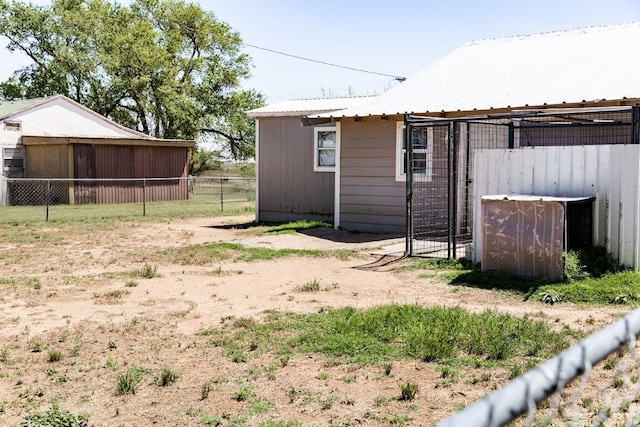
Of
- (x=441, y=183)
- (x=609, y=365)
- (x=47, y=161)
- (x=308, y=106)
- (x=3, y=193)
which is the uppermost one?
(x=308, y=106)

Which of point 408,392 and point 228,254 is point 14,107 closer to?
point 228,254

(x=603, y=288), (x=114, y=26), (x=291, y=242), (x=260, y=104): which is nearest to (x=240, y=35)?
(x=260, y=104)

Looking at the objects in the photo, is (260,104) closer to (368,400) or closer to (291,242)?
(291,242)

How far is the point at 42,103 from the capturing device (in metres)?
27.8

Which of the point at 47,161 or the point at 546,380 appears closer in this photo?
the point at 546,380

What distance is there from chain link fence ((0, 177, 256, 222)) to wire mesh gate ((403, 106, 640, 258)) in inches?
360

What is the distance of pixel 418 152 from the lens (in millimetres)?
13242

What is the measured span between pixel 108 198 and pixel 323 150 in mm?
Answer: 11468

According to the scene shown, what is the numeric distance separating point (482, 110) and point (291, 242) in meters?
4.14

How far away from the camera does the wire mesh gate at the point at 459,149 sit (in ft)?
33.5

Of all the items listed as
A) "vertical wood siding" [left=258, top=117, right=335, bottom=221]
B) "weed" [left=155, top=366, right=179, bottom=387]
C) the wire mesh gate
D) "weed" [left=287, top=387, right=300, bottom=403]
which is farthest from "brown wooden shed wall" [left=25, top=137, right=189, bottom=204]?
"weed" [left=287, top=387, right=300, bottom=403]

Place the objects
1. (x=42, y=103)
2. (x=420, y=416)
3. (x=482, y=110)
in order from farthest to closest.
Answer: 1. (x=42, y=103)
2. (x=482, y=110)
3. (x=420, y=416)

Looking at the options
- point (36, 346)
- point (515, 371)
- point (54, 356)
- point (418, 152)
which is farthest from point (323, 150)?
point (515, 371)

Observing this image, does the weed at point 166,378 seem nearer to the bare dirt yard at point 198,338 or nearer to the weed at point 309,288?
the bare dirt yard at point 198,338
